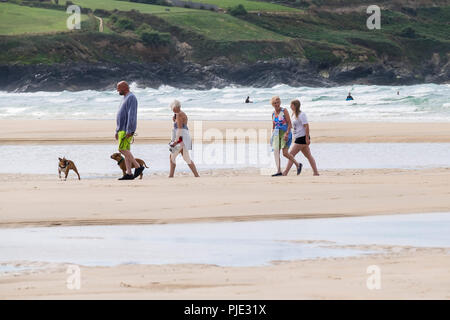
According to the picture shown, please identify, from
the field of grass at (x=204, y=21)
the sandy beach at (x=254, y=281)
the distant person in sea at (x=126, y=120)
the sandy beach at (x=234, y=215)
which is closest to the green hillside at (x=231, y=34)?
the field of grass at (x=204, y=21)

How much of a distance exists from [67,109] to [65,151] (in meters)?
A: 23.4

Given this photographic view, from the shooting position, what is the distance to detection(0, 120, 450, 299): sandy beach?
5.82 metres

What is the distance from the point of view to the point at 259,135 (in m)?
26.0

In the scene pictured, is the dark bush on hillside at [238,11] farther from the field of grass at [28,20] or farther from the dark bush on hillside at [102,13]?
the field of grass at [28,20]

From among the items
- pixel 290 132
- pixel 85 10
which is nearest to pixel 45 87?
pixel 85 10

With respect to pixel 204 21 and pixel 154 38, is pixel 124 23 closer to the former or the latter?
pixel 154 38

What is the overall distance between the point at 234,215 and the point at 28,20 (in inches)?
4363

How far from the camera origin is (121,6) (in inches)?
5079

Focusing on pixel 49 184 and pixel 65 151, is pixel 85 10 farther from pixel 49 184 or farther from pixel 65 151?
pixel 49 184

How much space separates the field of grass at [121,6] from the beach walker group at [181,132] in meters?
114

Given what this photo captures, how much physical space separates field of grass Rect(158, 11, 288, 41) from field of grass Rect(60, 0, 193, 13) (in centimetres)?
365

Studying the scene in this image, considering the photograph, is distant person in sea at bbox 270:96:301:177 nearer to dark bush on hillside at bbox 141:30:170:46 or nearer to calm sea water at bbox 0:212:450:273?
calm sea water at bbox 0:212:450:273

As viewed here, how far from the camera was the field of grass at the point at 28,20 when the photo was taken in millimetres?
112188

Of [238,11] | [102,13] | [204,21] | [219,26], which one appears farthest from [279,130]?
[238,11]
